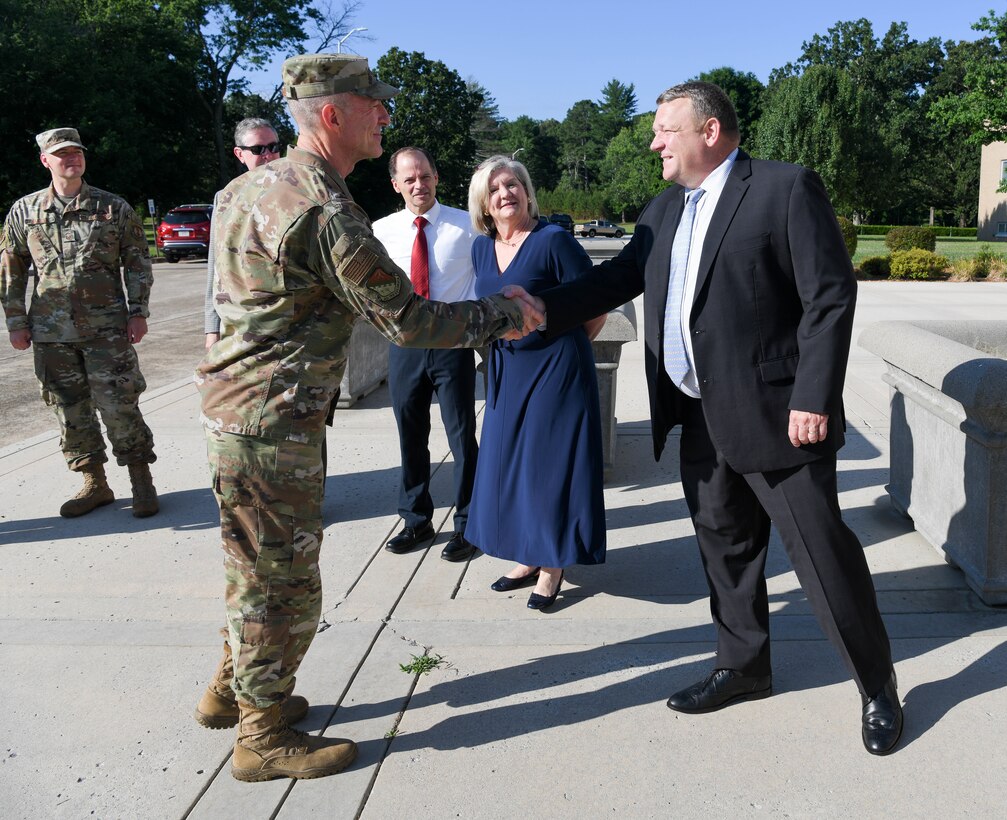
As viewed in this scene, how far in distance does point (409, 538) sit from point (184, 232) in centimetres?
2747

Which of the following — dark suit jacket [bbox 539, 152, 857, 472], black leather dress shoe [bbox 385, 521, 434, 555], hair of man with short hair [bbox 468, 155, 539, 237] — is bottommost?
black leather dress shoe [bbox 385, 521, 434, 555]

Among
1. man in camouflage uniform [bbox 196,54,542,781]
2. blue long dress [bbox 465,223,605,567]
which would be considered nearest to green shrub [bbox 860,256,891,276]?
blue long dress [bbox 465,223,605,567]

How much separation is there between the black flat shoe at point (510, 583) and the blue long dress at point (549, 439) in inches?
9.2

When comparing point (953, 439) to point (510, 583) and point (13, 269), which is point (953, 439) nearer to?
point (510, 583)

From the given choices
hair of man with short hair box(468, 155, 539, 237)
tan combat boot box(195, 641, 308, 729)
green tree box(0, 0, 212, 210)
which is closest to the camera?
tan combat boot box(195, 641, 308, 729)

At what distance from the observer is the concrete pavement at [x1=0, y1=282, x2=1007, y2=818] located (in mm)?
2707

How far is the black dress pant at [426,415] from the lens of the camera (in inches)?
186

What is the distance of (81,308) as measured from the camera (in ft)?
17.0

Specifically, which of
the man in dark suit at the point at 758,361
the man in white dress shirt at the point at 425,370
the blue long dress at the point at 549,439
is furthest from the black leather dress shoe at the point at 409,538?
the man in dark suit at the point at 758,361

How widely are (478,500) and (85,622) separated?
69.1 inches

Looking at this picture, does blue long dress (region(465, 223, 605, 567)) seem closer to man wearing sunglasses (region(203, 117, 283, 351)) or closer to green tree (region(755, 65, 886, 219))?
man wearing sunglasses (region(203, 117, 283, 351))

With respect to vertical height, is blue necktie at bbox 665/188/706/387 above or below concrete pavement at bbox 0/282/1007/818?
above

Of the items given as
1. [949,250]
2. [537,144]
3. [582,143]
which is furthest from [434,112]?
[582,143]

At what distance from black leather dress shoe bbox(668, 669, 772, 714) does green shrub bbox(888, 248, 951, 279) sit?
20.1m
